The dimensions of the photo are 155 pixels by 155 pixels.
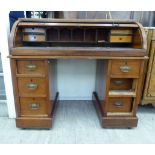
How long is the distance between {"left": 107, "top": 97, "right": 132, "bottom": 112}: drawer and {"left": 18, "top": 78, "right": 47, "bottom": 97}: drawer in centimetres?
58

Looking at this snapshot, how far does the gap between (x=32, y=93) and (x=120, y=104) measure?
76cm

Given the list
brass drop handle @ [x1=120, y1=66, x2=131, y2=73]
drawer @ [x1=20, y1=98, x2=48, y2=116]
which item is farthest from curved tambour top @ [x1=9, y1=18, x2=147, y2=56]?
drawer @ [x1=20, y1=98, x2=48, y2=116]

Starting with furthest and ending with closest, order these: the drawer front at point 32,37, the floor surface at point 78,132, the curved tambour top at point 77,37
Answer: the drawer front at point 32,37 → the floor surface at point 78,132 → the curved tambour top at point 77,37

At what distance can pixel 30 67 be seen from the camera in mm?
1228

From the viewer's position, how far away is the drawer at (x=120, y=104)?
139 centimetres

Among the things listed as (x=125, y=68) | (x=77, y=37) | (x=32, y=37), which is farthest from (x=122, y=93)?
(x=32, y=37)

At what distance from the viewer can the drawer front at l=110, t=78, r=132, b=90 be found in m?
1.38

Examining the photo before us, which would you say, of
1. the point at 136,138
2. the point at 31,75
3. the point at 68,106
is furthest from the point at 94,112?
the point at 31,75

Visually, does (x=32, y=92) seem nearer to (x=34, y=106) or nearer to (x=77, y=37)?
(x=34, y=106)

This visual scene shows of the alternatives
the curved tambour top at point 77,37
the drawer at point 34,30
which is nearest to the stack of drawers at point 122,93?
the curved tambour top at point 77,37

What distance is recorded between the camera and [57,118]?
162 cm

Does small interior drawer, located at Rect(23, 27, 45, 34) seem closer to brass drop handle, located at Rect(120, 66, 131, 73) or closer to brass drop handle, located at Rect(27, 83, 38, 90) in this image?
brass drop handle, located at Rect(27, 83, 38, 90)

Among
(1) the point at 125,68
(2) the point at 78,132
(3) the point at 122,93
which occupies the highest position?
(1) the point at 125,68

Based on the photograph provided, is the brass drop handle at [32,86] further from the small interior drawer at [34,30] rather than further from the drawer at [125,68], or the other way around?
the drawer at [125,68]
